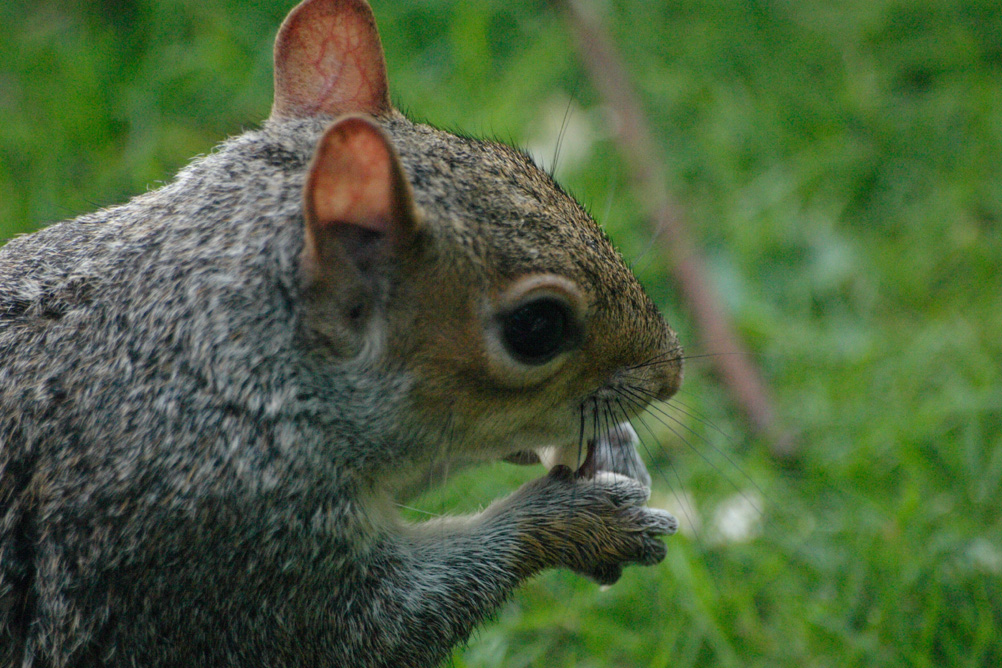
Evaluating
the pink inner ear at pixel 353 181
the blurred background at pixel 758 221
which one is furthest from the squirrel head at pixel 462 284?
the blurred background at pixel 758 221

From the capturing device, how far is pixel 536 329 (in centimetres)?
162

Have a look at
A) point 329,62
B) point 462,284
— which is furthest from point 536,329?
point 329,62

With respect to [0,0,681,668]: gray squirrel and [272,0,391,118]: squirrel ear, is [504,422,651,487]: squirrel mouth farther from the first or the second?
[272,0,391,118]: squirrel ear

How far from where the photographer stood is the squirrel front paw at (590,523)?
5.85 ft

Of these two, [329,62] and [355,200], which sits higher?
[329,62]

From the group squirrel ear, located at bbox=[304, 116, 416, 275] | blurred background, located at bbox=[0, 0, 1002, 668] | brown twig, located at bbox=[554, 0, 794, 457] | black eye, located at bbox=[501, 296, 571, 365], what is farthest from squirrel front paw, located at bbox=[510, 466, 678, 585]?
brown twig, located at bbox=[554, 0, 794, 457]

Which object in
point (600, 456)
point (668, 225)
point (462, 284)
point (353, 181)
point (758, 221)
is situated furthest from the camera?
point (758, 221)

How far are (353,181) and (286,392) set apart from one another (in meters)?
0.31

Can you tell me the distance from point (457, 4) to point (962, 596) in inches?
112

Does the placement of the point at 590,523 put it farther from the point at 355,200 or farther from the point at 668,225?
the point at 668,225

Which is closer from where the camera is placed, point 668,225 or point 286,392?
point 286,392

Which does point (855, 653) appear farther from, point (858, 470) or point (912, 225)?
point (912, 225)

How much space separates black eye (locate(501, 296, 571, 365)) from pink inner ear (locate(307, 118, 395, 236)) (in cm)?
24

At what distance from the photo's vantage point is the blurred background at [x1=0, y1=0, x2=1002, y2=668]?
101 inches
